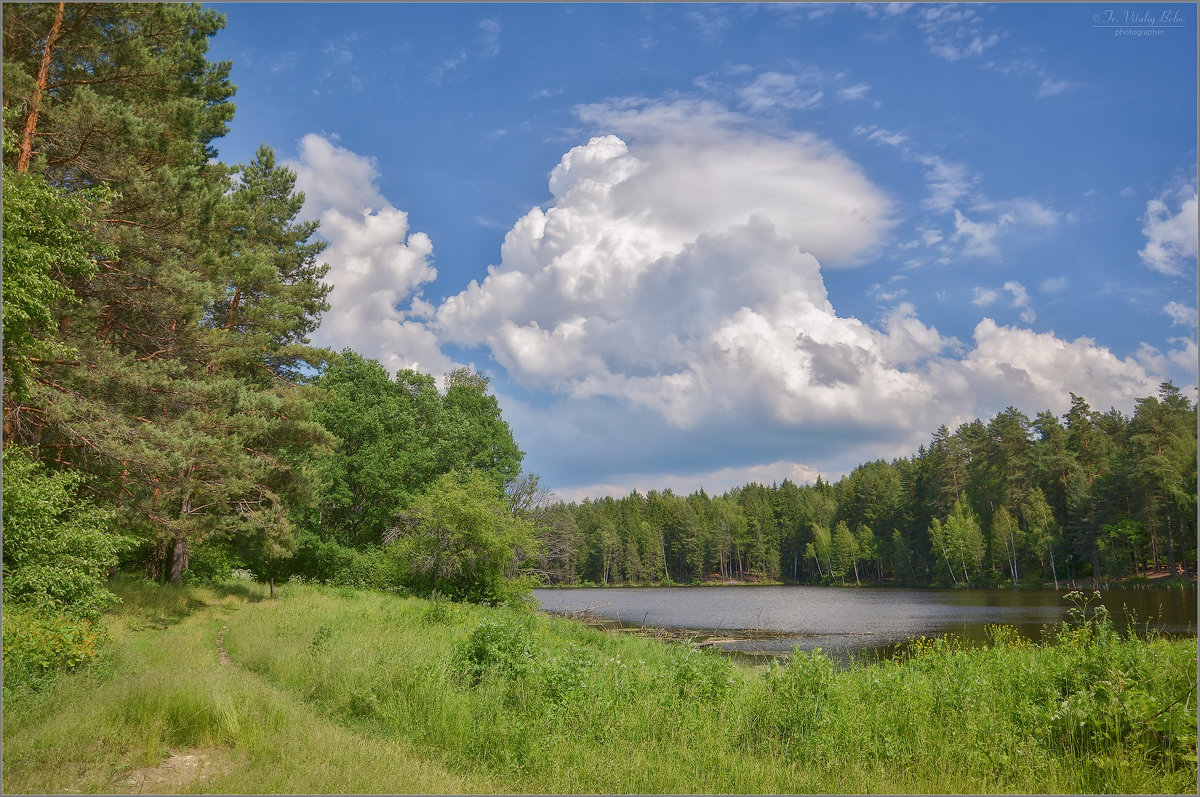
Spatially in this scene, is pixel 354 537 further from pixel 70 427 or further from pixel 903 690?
pixel 903 690

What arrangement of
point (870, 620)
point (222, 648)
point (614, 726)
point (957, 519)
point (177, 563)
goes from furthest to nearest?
point (957, 519)
point (870, 620)
point (177, 563)
point (222, 648)
point (614, 726)

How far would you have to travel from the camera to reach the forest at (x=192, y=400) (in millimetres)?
12070

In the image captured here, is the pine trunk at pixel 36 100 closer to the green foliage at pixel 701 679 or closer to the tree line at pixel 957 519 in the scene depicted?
the green foliage at pixel 701 679

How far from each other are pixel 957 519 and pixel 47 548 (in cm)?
8284

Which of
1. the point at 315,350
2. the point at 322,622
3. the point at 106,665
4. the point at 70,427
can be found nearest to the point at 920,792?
the point at 106,665

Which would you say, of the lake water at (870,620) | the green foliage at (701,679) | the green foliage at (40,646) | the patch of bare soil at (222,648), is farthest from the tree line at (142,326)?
the lake water at (870,620)

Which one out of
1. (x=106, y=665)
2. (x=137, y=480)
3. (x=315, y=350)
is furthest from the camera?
(x=315, y=350)

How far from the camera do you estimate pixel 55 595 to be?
37.9 ft

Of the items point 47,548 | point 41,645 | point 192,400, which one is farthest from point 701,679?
point 192,400

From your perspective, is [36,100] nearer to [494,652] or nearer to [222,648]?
[222,648]

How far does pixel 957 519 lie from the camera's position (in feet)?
248

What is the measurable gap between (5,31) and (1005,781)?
A: 22.0 meters

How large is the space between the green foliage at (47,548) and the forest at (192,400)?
0.04 m

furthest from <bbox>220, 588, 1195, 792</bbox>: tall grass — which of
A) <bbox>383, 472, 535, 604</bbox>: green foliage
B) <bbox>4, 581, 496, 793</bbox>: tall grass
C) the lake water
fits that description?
<bbox>383, 472, 535, 604</bbox>: green foliage
